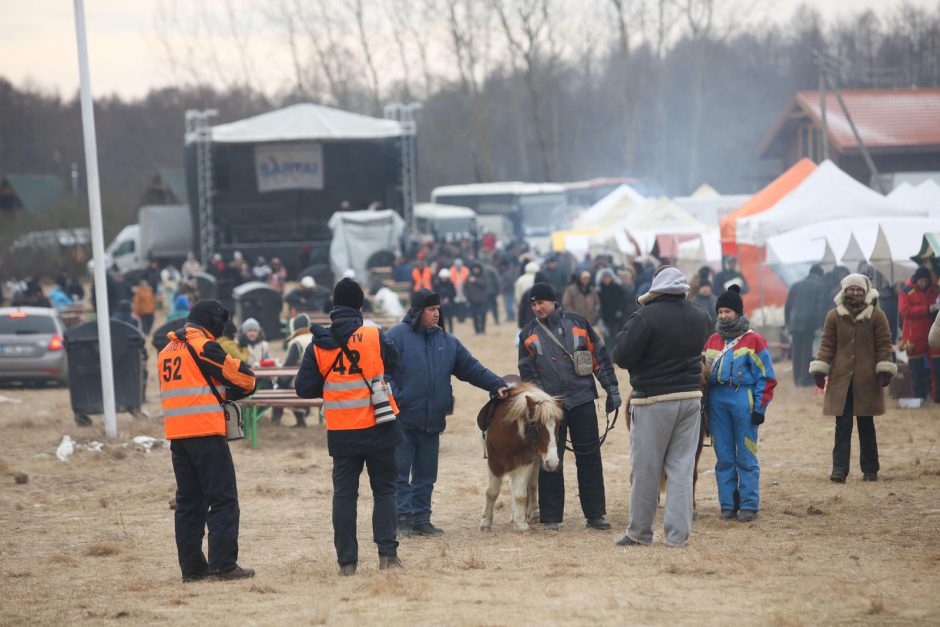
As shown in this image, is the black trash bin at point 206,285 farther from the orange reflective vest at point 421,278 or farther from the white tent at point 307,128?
the orange reflective vest at point 421,278

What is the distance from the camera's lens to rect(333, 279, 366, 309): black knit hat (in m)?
7.81

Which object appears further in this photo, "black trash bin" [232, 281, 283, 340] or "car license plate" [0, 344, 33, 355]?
"black trash bin" [232, 281, 283, 340]

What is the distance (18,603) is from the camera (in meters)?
7.34

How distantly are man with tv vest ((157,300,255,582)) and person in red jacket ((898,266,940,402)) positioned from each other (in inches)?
391

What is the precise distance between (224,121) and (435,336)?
78.1 m

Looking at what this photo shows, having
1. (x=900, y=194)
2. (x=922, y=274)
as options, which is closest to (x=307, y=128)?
(x=900, y=194)

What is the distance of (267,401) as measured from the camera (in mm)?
13633

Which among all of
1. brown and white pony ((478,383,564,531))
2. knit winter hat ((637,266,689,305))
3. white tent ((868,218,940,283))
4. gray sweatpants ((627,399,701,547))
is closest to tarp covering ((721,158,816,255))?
white tent ((868,218,940,283))

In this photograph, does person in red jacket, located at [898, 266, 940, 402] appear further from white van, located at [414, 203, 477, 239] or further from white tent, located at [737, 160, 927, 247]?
white van, located at [414, 203, 477, 239]

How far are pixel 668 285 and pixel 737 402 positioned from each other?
64.6 inches

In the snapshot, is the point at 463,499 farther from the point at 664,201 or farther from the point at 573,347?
the point at 664,201

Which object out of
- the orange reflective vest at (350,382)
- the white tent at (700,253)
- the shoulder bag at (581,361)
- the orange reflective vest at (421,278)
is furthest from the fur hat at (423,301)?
the orange reflective vest at (421,278)

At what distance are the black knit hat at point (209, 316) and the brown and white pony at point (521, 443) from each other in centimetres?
223

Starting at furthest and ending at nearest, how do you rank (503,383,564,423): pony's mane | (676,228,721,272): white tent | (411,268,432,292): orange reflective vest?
(411,268,432,292): orange reflective vest → (676,228,721,272): white tent → (503,383,564,423): pony's mane
